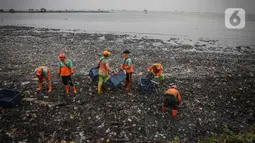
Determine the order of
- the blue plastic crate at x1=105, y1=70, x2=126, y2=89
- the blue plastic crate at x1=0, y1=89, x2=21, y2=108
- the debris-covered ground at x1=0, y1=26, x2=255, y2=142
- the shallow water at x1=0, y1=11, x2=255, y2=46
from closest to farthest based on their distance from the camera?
the debris-covered ground at x1=0, y1=26, x2=255, y2=142, the blue plastic crate at x1=0, y1=89, x2=21, y2=108, the blue plastic crate at x1=105, y1=70, x2=126, y2=89, the shallow water at x1=0, y1=11, x2=255, y2=46

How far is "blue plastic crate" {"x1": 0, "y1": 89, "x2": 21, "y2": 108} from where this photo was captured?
7118 millimetres

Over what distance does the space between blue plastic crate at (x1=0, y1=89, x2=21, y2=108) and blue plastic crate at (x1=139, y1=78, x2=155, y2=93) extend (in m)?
6.13

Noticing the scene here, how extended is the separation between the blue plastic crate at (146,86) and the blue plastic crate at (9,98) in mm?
6134

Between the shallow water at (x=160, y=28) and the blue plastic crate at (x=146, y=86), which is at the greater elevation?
the shallow water at (x=160, y=28)

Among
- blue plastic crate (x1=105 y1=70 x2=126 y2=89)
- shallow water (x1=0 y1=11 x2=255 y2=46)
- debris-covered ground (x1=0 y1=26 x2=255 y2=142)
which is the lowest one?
debris-covered ground (x1=0 y1=26 x2=255 y2=142)

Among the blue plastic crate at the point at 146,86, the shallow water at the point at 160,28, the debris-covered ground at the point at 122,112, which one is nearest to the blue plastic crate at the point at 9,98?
the debris-covered ground at the point at 122,112

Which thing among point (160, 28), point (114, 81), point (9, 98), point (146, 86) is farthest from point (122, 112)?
point (160, 28)

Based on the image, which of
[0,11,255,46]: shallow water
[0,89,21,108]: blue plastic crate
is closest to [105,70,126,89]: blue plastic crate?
[0,89,21,108]: blue plastic crate

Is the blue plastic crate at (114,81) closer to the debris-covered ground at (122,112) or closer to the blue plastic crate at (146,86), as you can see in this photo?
the debris-covered ground at (122,112)

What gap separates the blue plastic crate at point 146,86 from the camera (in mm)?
9047

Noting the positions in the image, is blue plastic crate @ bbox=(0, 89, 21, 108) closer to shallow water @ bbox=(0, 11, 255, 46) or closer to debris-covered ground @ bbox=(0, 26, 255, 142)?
debris-covered ground @ bbox=(0, 26, 255, 142)

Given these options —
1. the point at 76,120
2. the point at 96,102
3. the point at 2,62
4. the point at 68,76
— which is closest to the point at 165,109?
the point at 96,102

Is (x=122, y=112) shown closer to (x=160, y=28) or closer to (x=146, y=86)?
(x=146, y=86)

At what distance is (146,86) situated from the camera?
907 centimetres
